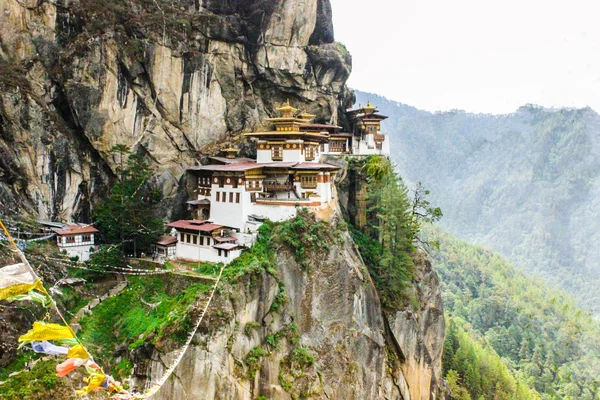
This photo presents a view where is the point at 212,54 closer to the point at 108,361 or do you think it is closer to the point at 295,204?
the point at 295,204

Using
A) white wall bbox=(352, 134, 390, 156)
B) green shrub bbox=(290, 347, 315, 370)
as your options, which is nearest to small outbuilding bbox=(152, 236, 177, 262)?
green shrub bbox=(290, 347, 315, 370)

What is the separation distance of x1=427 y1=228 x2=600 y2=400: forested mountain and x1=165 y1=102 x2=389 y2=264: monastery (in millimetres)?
24782

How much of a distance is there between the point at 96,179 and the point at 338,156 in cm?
1759

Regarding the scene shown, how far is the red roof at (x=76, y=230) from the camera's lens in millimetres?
30872

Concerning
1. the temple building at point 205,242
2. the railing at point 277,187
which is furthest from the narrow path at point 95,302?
the railing at point 277,187

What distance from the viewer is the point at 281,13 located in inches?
1650

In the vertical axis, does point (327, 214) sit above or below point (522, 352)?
above

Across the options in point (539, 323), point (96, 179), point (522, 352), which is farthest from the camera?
point (539, 323)

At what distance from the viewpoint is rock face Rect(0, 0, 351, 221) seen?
32.8 metres

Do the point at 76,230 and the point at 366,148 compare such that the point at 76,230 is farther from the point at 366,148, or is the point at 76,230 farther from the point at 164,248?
the point at 366,148

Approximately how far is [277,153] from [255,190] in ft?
14.7

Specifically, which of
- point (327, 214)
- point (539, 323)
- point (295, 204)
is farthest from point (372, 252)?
point (539, 323)

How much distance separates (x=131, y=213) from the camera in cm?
3192

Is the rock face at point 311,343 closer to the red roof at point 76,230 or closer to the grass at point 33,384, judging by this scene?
the grass at point 33,384
